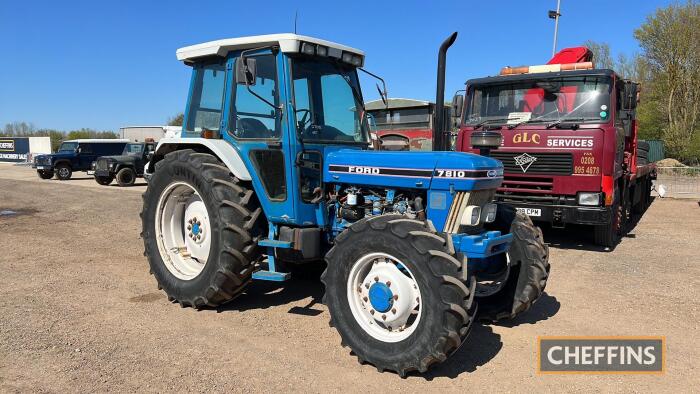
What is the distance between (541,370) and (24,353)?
367 cm

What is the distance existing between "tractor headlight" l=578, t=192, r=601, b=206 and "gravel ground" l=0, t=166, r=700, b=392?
2.52ft

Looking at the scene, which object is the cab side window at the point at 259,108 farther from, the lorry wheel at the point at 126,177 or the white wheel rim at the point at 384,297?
the lorry wheel at the point at 126,177

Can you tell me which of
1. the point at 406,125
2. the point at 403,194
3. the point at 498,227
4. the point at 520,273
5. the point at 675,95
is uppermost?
the point at 675,95

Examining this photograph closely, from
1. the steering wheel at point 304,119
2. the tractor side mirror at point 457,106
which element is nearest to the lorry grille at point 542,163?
the tractor side mirror at point 457,106

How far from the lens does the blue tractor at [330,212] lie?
132 inches

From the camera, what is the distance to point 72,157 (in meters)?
22.7

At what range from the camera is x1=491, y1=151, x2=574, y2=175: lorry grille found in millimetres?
7262

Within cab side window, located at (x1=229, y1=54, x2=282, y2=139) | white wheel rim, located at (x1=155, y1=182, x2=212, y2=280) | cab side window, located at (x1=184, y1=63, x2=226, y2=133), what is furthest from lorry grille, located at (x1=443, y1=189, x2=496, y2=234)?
cab side window, located at (x1=184, y1=63, x2=226, y2=133)

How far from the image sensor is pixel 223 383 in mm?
3264

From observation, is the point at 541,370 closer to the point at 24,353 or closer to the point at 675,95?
the point at 24,353

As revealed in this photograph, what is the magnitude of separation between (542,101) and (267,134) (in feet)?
15.7

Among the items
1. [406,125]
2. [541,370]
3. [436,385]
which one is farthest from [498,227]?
[406,125]

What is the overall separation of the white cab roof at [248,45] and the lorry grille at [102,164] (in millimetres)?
16388

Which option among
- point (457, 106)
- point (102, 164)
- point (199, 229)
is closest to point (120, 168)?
point (102, 164)
